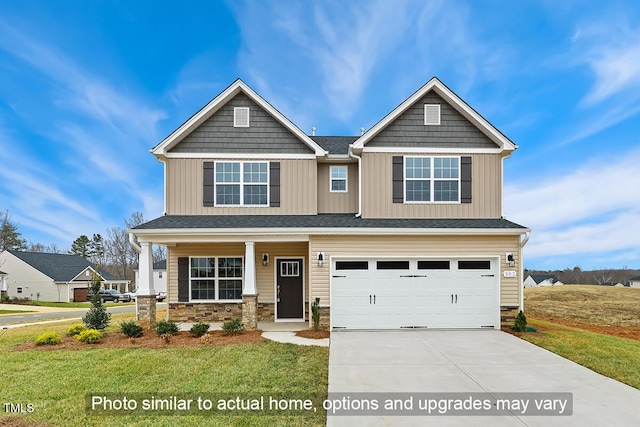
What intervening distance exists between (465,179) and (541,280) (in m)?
70.9

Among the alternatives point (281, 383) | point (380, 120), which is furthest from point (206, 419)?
point (380, 120)

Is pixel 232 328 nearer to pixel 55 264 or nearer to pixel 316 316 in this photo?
pixel 316 316

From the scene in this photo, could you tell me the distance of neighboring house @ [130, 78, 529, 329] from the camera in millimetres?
11648

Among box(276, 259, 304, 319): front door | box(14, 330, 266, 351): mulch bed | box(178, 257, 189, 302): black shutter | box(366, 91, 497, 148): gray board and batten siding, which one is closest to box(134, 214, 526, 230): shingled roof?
box(178, 257, 189, 302): black shutter

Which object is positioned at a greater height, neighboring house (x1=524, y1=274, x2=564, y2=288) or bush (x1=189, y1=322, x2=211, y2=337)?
bush (x1=189, y1=322, x2=211, y2=337)

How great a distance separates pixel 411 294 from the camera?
11672 millimetres

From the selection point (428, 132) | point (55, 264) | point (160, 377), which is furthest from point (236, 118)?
point (55, 264)

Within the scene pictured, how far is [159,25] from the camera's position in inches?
682

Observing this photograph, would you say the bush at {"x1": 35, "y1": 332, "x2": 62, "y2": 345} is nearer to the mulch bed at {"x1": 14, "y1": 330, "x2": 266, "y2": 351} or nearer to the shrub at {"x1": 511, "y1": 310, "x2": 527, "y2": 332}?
the mulch bed at {"x1": 14, "y1": 330, "x2": 266, "y2": 351}

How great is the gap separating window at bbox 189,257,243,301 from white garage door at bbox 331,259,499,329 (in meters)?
3.70

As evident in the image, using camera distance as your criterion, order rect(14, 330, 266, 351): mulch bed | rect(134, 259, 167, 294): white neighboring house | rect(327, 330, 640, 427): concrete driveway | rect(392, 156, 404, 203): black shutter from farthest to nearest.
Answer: rect(134, 259, 167, 294): white neighboring house → rect(392, 156, 404, 203): black shutter → rect(14, 330, 266, 351): mulch bed → rect(327, 330, 640, 427): concrete driveway

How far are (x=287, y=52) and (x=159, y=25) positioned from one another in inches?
229

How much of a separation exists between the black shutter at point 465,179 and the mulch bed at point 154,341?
7849 mm

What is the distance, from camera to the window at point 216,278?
43.6 feet
